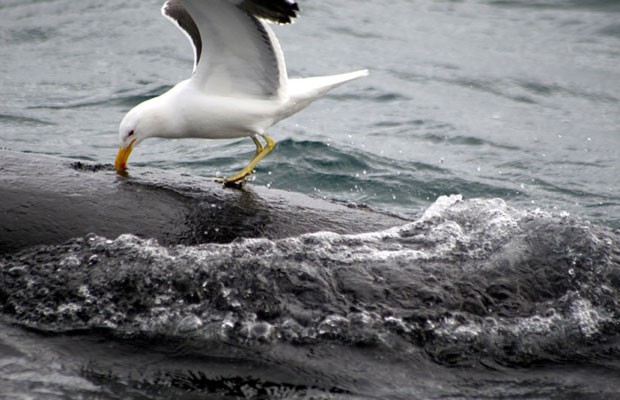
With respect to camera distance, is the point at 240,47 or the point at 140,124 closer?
the point at 140,124

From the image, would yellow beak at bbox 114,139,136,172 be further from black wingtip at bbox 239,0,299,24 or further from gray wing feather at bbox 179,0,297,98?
black wingtip at bbox 239,0,299,24

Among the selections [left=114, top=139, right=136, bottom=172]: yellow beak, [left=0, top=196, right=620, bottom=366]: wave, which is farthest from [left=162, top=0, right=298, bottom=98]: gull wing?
[left=0, top=196, right=620, bottom=366]: wave

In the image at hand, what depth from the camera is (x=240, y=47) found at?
632cm

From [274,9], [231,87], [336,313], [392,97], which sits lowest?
[392,97]

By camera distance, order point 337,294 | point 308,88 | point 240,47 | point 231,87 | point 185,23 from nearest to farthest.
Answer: point 337,294
point 240,47
point 231,87
point 308,88
point 185,23

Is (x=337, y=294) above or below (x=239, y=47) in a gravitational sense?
below

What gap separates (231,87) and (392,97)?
18.5ft

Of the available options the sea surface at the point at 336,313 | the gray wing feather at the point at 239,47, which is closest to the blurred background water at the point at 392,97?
the sea surface at the point at 336,313

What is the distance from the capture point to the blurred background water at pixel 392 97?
28.2 ft

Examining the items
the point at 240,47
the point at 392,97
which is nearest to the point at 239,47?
the point at 240,47

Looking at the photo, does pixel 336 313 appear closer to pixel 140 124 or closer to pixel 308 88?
pixel 140 124

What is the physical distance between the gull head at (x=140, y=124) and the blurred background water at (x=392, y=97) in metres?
2.22

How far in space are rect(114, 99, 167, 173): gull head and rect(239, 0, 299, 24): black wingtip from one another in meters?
0.92

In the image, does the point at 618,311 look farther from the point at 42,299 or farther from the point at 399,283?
the point at 42,299
